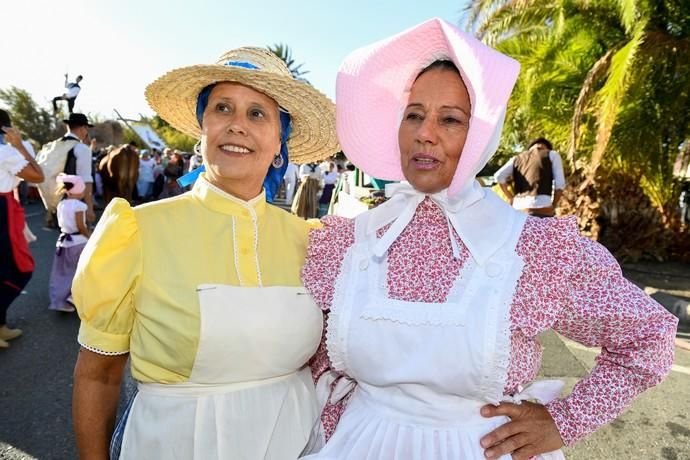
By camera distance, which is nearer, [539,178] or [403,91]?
[403,91]

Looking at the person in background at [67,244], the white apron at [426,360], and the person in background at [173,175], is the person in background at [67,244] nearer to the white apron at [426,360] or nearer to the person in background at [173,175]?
the white apron at [426,360]

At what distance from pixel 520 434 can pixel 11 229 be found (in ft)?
15.0

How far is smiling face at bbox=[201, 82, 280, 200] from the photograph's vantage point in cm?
170

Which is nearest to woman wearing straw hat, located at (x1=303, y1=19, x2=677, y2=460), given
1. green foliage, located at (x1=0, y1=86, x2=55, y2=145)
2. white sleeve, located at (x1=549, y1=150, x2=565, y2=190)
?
white sleeve, located at (x1=549, y1=150, x2=565, y2=190)

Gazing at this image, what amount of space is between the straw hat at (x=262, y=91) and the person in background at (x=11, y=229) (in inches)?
108

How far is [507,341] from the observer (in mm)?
1344

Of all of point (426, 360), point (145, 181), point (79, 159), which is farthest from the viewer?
point (145, 181)

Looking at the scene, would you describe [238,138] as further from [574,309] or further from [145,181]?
[145,181]

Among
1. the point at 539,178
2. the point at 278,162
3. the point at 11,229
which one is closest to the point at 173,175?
the point at 11,229

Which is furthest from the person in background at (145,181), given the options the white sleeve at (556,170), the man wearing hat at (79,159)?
the white sleeve at (556,170)

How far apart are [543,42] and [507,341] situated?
8.68 metres

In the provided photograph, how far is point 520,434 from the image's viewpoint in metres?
1.42

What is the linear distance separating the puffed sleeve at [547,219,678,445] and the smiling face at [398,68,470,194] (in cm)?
41

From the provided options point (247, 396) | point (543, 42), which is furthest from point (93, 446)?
point (543, 42)
